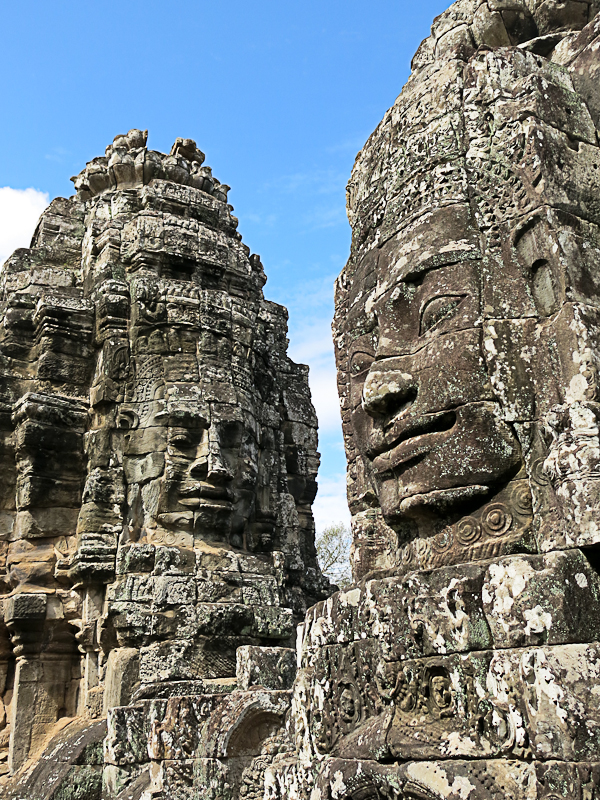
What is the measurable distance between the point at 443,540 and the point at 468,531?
14 centimetres

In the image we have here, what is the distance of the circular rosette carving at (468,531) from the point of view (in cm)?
356

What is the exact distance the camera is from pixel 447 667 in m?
3.28

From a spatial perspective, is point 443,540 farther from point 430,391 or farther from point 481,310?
point 481,310

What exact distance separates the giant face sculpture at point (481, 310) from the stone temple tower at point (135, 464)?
181 inches

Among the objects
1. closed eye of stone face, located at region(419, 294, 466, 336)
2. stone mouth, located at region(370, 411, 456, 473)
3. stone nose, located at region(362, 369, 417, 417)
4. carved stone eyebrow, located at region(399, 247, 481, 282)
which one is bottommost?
stone mouth, located at region(370, 411, 456, 473)

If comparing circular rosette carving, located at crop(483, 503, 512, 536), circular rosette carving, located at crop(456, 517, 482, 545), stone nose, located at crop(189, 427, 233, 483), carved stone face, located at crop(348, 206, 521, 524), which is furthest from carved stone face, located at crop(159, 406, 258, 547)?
circular rosette carving, located at crop(483, 503, 512, 536)

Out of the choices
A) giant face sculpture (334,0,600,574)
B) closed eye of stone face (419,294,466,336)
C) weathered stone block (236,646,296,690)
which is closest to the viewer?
giant face sculpture (334,0,600,574)

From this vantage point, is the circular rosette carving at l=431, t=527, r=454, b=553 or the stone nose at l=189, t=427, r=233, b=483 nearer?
the circular rosette carving at l=431, t=527, r=454, b=553

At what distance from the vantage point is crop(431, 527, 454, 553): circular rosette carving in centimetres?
364

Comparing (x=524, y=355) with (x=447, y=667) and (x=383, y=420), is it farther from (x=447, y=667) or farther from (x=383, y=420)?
(x=447, y=667)

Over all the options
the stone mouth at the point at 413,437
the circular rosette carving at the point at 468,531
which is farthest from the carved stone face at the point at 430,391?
the circular rosette carving at the point at 468,531

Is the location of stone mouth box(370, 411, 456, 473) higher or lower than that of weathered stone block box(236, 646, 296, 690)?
higher

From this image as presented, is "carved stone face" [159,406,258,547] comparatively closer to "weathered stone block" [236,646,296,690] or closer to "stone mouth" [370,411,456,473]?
"weathered stone block" [236,646,296,690]

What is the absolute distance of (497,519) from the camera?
3.51 meters
